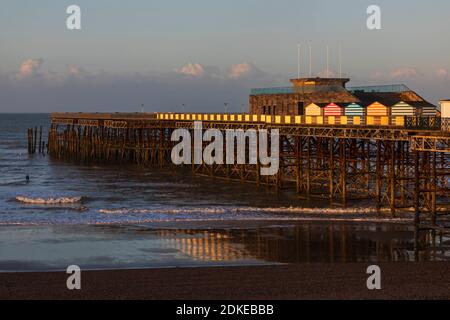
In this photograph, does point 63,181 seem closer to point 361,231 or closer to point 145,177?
A: point 145,177

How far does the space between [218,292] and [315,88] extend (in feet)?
123

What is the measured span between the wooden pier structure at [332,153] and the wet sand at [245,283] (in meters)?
5.23

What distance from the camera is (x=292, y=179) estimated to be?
4716 cm

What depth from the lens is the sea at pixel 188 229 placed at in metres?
23.6

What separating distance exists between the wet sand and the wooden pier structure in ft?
17.2

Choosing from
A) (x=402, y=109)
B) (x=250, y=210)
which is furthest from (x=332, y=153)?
(x=250, y=210)

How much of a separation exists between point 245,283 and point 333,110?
27.3 meters

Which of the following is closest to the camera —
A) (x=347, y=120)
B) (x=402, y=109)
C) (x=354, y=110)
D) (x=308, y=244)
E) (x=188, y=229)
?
(x=308, y=244)

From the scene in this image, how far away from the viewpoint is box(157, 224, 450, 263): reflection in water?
77.7 ft

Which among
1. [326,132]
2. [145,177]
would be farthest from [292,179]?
[145,177]

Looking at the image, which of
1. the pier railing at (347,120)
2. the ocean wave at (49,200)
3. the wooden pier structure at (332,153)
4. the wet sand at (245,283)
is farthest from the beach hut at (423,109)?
the ocean wave at (49,200)

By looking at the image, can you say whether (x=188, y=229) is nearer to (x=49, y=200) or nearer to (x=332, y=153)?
(x=332, y=153)

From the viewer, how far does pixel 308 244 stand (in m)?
26.1

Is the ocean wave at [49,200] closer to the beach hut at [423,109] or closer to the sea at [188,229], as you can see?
the sea at [188,229]
